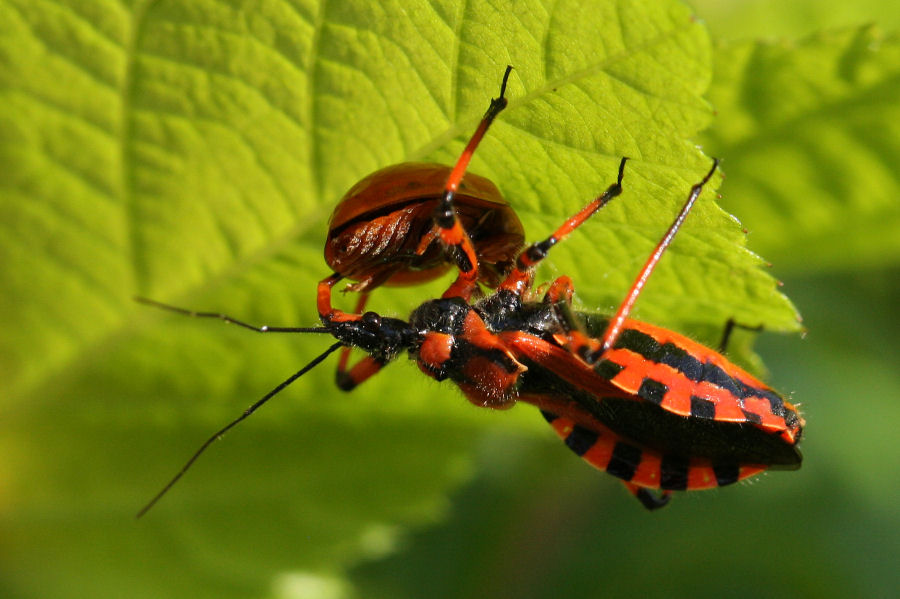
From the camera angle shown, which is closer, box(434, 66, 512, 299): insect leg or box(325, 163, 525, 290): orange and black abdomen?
box(434, 66, 512, 299): insect leg

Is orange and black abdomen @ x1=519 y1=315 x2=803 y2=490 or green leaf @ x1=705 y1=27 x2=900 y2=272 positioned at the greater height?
green leaf @ x1=705 y1=27 x2=900 y2=272

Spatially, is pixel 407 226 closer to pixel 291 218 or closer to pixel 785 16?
pixel 291 218

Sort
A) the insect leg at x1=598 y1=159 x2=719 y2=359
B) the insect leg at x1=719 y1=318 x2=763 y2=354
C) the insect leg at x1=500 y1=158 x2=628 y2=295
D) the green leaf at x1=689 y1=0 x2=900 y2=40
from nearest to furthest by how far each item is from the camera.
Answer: the insect leg at x1=500 y1=158 x2=628 y2=295, the insect leg at x1=598 y1=159 x2=719 y2=359, the insect leg at x1=719 y1=318 x2=763 y2=354, the green leaf at x1=689 y1=0 x2=900 y2=40

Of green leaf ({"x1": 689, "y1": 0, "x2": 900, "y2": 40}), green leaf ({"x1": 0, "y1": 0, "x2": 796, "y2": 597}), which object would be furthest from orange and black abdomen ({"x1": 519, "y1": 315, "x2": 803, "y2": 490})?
green leaf ({"x1": 689, "y1": 0, "x2": 900, "y2": 40})

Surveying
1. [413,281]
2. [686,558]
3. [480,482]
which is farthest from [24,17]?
[686,558]

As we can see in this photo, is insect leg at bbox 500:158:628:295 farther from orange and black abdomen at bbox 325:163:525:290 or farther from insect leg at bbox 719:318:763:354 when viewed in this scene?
insect leg at bbox 719:318:763:354

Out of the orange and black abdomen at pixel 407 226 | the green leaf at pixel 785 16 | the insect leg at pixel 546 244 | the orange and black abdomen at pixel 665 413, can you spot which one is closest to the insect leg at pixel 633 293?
the orange and black abdomen at pixel 665 413

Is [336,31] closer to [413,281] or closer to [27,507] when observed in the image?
[413,281]
